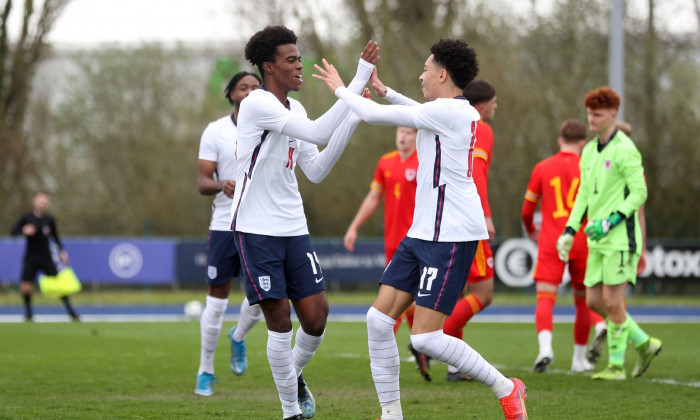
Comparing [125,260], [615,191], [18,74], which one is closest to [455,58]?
[615,191]

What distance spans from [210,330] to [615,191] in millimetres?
3463

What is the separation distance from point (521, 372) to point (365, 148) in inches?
690

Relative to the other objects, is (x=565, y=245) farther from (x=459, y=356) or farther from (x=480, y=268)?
(x=459, y=356)

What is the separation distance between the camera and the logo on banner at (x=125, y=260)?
72.6 ft

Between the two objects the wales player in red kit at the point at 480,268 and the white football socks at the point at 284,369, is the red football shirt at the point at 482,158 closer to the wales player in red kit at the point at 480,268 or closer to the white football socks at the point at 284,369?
the wales player in red kit at the point at 480,268

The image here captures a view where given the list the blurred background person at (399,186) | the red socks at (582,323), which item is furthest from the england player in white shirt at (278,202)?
the red socks at (582,323)

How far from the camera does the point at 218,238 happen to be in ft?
24.5

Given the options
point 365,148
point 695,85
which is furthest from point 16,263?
point 695,85

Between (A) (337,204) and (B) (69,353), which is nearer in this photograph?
(B) (69,353)

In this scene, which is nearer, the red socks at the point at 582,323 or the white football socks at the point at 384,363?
the white football socks at the point at 384,363

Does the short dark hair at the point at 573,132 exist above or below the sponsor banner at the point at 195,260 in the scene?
above

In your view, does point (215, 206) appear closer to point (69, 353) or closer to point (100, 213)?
point (69, 353)

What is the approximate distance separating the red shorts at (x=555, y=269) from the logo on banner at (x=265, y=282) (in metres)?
3.95

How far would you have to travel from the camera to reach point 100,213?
94.3 feet
